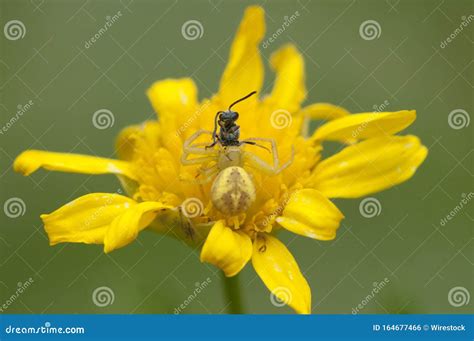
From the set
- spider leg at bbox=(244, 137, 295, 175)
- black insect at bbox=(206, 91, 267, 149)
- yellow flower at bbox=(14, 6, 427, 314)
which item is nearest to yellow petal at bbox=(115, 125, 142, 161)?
yellow flower at bbox=(14, 6, 427, 314)

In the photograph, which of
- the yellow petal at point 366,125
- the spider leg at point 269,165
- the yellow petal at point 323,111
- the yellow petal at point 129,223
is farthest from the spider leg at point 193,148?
the yellow petal at point 323,111

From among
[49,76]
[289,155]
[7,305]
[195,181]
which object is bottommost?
[7,305]

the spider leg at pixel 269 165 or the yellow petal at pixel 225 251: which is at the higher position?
the spider leg at pixel 269 165

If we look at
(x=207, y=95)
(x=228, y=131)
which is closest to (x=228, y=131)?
(x=228, y=131)

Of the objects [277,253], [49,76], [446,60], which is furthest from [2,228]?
[446,60]

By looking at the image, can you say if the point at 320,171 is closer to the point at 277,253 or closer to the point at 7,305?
the point at 277,253

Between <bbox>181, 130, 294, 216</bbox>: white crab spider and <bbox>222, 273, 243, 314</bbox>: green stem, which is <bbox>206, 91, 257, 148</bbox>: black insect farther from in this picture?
<bbox>222, 273, 243, 314</bbox>: green stem

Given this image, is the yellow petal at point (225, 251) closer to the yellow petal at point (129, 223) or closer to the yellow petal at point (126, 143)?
the yellow petal at point (129, 223)
